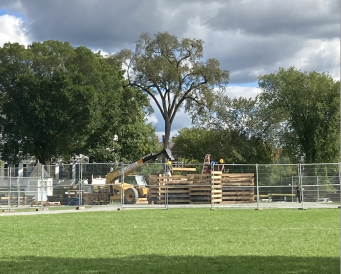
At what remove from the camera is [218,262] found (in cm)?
1118

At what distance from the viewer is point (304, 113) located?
195 feet

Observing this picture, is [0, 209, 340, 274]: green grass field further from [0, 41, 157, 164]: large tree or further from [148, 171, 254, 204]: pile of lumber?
[0, 41, 157, 164]: large tree

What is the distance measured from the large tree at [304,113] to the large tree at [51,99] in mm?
17718

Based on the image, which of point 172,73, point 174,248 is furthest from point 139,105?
point 174,248

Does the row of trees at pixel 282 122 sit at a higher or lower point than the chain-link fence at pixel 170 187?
higher

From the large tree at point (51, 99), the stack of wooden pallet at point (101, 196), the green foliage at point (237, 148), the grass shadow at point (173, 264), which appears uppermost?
the large tree at point (51, 99)

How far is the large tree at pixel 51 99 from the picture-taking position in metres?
49.8

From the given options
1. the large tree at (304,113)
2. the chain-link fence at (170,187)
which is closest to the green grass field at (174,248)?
the chain-link fence at (170,187)

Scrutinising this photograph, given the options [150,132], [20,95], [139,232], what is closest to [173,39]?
[20,95]

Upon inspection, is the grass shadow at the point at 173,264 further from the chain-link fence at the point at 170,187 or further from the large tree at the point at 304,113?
the large tree at the point at 304,113

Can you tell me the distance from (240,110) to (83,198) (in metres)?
34.1

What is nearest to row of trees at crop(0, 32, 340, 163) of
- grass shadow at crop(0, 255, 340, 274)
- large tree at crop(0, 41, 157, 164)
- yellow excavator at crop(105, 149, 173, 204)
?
large tree at crop(0, 41, 157, 164)

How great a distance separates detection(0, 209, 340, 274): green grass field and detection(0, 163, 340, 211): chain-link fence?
11.5 metres

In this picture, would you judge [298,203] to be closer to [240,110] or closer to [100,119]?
[100,119]
